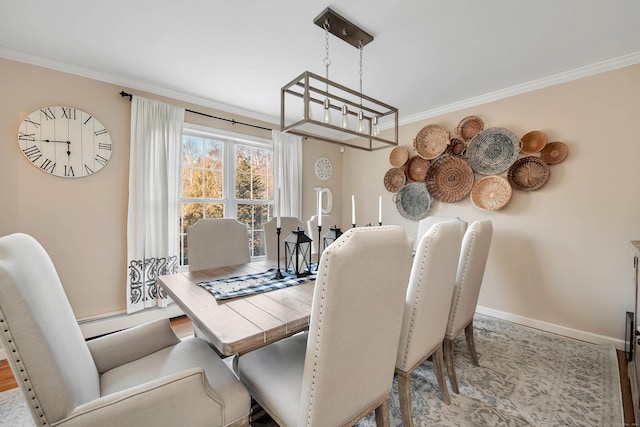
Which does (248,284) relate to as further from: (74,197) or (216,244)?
(74,197)

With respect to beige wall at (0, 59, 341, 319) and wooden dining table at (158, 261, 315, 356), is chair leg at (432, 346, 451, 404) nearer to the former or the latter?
wooden dining table at (158, 261, 315, 356)

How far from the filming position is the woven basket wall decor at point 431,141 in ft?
10.7

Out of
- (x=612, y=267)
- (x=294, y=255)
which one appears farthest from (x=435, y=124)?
(x=294, y=255)

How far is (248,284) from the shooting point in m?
1.59

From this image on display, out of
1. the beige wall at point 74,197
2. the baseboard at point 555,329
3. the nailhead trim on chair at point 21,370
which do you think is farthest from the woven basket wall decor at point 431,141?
the nailhead trim on chair at point 21,370

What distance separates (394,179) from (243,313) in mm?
3105

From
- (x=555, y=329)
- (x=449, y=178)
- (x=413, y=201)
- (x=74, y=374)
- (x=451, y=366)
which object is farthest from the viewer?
(x=413, y=201)

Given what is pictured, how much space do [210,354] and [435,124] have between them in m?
3.42

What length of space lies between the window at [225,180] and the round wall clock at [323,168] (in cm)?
80

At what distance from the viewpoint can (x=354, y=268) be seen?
0.81 metres

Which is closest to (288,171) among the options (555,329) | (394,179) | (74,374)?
(394,179)

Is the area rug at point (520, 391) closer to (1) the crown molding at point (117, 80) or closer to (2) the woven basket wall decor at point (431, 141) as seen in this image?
(2) the woven basket wall decor at point (431, 141)

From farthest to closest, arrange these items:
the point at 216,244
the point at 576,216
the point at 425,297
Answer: the point at 576,216 < the point at 216,244 < the point at 425,297

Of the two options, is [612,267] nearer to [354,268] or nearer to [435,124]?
[435,124]
